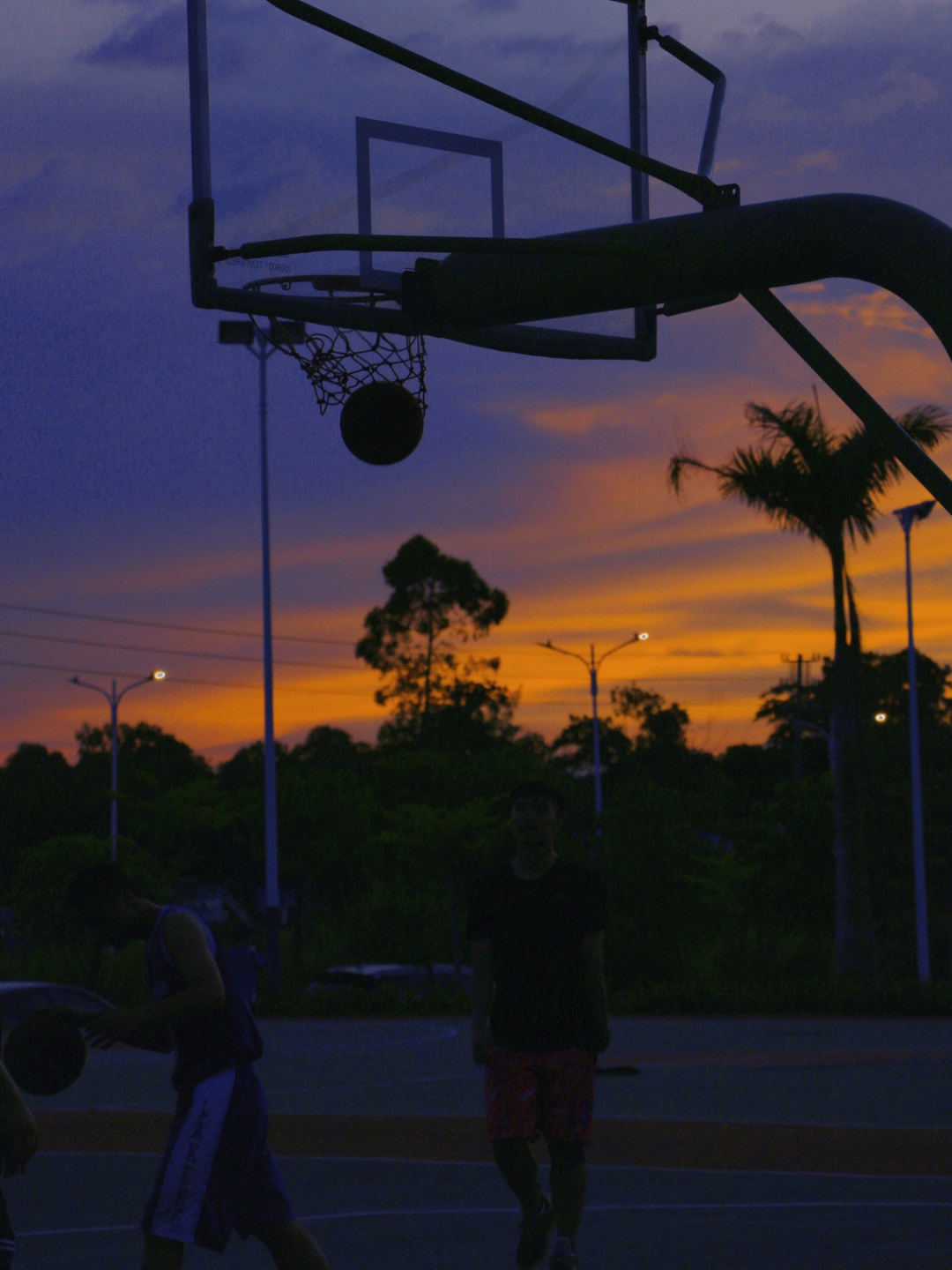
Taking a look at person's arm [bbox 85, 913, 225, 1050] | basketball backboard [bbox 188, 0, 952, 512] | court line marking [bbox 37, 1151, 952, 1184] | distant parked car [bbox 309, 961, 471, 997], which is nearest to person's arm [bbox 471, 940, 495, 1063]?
person's arm [bbox 85, 913, 225, 1050]

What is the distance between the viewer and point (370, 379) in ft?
23.1

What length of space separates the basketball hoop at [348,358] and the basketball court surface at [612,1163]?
3.51 m

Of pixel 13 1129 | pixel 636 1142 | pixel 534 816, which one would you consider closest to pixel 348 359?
pixel 534 816

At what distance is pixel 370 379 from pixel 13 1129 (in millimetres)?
3137

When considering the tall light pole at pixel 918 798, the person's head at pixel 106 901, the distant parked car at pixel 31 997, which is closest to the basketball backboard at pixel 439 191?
the person's head at pixel 106 901

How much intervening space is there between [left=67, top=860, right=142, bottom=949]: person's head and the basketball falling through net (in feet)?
7.16

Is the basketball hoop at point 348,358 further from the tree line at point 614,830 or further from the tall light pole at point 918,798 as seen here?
the tall light pole at point 918,798

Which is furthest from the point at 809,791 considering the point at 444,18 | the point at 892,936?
the point at 444,18

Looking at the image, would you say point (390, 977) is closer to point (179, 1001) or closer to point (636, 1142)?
point (636, 1142)

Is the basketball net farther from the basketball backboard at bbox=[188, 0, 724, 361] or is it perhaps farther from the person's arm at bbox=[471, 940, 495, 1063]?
the person's arm at bbox=[471, 940, 495, 1063]

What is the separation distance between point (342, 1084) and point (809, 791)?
2315cm

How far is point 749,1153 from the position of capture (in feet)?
35.7

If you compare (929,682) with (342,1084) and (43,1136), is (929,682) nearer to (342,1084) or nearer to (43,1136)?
(342,1084)

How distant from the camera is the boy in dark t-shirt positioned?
6.66m
